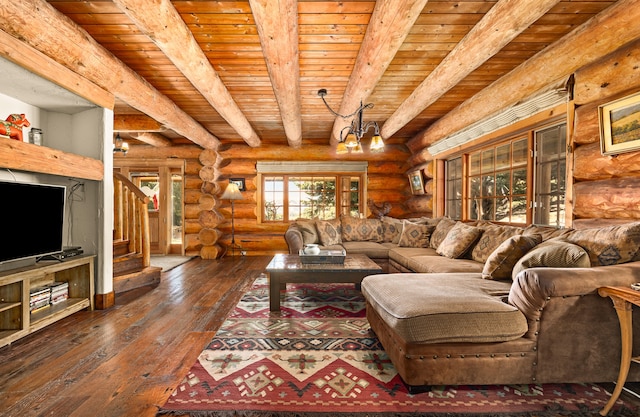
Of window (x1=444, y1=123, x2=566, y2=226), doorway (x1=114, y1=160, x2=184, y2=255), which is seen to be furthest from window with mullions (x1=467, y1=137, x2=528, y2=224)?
doorway (x1=114, y1=160, x2=184, y2=255)

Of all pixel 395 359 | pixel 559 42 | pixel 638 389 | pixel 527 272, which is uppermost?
pixel 559 42

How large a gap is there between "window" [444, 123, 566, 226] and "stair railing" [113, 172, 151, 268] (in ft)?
15.5

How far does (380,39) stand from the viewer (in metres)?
2.32

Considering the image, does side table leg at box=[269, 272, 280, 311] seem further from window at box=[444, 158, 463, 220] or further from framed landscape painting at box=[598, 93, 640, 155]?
window at box=[444, 158, 463, 220]

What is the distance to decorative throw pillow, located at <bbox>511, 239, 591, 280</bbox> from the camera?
194cm

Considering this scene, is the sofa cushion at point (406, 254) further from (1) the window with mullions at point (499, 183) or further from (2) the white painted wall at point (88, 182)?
(2) the white painted wall at point (88, 182)

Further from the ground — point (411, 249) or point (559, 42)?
point (559, 42)

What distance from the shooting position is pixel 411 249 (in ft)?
14.0

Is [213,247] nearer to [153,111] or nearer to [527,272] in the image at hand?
[153,111]

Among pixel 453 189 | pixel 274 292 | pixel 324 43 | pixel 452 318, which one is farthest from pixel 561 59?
pixel 274 292

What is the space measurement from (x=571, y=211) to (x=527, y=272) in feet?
4.56

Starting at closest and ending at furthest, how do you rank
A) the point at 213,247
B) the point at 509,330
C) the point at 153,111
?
the point at 509,330
the point at 153,111
the point at 213,247

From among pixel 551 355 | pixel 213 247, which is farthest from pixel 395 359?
pixel 213 247

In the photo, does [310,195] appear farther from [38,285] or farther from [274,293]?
[38,285]
